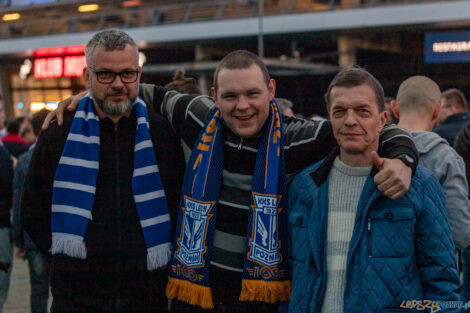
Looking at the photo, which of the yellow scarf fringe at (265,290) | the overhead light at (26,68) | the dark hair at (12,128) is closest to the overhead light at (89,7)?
the overhead light at (26,68)

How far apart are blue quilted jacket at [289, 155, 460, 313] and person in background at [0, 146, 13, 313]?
3269 millimetres

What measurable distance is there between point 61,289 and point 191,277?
2.28 feet

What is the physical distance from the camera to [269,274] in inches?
106

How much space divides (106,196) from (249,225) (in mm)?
790

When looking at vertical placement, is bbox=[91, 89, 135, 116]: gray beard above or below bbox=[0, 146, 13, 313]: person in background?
above

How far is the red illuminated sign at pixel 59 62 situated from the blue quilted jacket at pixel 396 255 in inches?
950

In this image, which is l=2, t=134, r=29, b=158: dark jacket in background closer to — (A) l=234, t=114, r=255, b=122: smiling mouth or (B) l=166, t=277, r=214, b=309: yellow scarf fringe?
(B) l=166, t=277, r=214, b=309: yellow scarf fringe

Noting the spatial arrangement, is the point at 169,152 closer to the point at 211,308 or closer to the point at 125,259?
the point at 125,259

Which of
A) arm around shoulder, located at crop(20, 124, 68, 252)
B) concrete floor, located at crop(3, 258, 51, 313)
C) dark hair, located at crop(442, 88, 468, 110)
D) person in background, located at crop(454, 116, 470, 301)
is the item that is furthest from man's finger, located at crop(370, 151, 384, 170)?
concrete floor, located at crop(3, 258, 51, 313)

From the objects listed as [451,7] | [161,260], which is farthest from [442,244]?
[451,7]

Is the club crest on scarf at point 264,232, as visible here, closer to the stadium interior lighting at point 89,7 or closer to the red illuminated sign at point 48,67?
the red illuminated sign at point 48,67

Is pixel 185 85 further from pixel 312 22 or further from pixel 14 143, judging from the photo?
pixel 312 22

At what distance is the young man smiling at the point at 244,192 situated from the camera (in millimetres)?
2699

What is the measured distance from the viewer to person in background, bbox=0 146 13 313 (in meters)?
4.76
